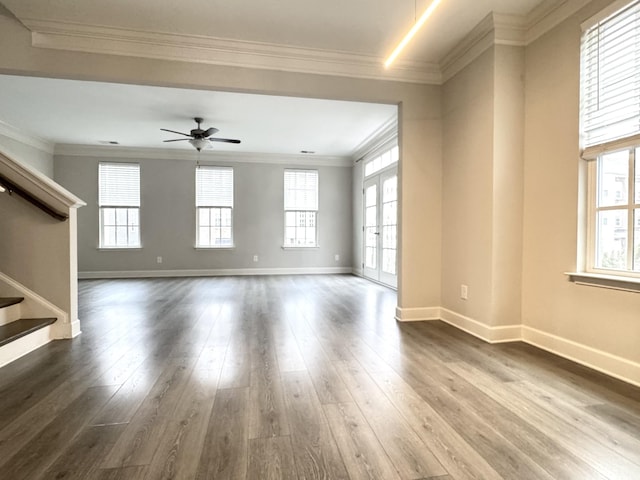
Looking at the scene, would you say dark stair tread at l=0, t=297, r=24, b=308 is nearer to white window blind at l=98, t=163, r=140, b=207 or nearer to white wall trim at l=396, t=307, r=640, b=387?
white wall trim at l=396, t=307, r=640, b=387

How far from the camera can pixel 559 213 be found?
2.48 metres

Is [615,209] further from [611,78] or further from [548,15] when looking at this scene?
[548,15]

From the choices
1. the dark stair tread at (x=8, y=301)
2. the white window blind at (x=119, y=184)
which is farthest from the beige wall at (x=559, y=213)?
the white window blind at (x=119, y=184)

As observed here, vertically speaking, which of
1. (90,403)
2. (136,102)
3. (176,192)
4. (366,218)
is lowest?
(90,403)

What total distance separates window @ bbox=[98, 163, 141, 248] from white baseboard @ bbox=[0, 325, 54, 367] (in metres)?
4.79

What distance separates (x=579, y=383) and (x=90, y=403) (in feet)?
9.44

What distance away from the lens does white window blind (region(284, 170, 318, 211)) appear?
7762 mm

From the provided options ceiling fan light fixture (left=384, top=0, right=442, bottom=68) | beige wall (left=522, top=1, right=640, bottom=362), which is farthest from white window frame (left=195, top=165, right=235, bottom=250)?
beige wall (left=522, top=1, right=640, bottom=362)

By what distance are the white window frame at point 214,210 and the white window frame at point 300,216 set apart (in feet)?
4.14

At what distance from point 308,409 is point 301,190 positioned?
6467 millimetres

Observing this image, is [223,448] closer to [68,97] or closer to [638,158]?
[638,158]

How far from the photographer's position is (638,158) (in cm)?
204

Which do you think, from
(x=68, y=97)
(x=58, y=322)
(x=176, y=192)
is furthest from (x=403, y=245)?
(x=176, y=192)

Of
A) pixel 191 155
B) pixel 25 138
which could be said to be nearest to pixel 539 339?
pixel 191 155
